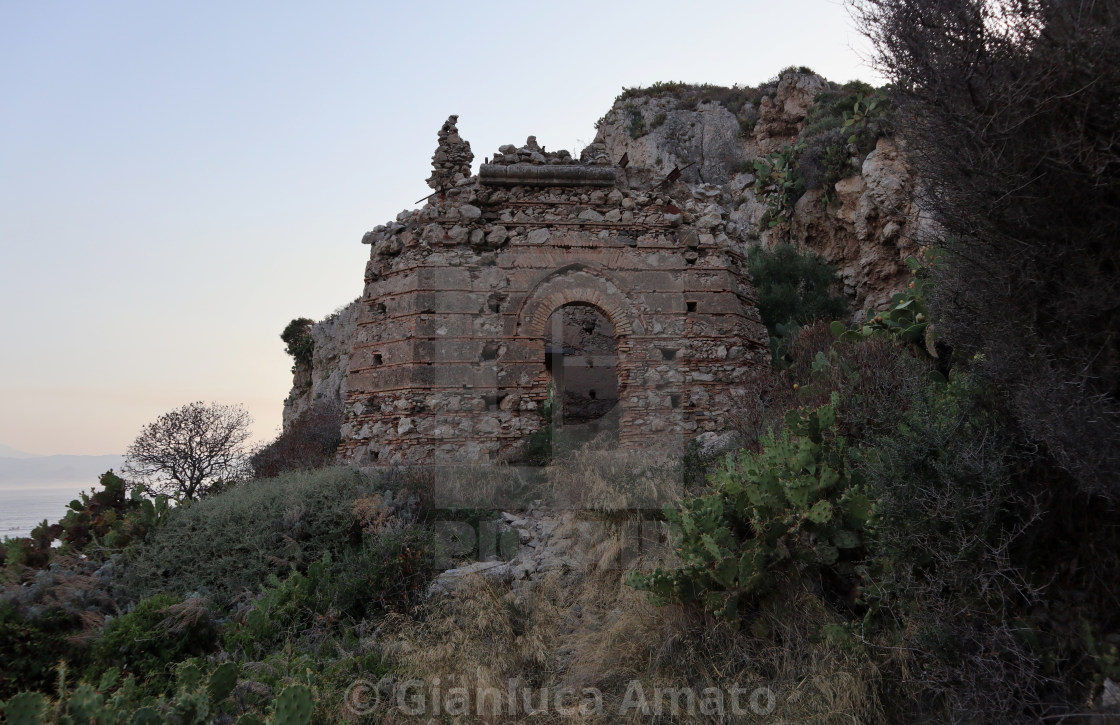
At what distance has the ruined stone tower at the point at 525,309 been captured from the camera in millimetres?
9703

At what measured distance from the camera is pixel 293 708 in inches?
135

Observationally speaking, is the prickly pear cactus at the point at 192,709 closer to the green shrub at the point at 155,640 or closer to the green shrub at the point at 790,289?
the green shrub at the point at 155,640

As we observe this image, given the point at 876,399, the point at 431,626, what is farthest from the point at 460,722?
the point at 876,399

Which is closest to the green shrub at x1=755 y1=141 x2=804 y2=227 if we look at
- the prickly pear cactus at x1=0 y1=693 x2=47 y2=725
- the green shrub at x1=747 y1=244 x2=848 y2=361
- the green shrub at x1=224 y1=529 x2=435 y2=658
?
the green shrub at x1=747 y1=244 x2=848 y2=361

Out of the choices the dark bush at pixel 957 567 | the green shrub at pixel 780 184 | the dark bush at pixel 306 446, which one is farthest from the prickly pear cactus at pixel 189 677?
the green shrub at pixel 780 184

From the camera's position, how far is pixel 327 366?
747 inches

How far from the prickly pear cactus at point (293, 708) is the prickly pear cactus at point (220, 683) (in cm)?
64

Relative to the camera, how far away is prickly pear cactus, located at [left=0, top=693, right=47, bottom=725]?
3.18m

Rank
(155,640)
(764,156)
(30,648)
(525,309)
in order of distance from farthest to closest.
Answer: (764,156)
(525,309)
(155,640)
(30,648)

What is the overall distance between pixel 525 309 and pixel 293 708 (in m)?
6.93

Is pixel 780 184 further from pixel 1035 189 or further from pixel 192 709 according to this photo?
pixel 192 709

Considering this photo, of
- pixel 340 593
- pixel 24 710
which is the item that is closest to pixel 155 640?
pixel 340 593

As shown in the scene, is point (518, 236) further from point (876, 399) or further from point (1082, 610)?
point (1082, 610)

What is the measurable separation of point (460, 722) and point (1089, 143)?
15.5 ft
